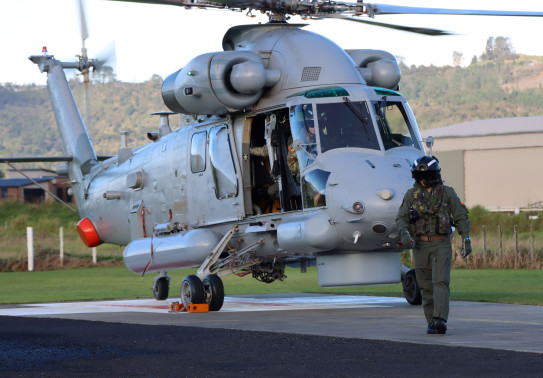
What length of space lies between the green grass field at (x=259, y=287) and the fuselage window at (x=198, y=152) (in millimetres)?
4748

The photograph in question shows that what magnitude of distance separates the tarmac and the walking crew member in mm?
620

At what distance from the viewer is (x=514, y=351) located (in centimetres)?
1003

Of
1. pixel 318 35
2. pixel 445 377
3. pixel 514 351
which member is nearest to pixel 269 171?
pixel 318 35

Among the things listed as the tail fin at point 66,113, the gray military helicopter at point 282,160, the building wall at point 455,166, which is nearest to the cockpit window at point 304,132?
the gray military helicopter at point 282,160

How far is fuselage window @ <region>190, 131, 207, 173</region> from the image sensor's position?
18172 mm

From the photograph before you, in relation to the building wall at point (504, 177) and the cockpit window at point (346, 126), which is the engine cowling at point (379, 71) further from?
the building wall at point (504, 177)

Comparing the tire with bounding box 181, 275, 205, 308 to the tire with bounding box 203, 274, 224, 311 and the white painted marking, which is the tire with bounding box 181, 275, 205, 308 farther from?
the white painted marking

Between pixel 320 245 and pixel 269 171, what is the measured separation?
2689 mm

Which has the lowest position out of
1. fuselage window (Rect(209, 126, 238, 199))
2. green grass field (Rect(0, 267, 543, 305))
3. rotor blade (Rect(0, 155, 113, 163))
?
green grass field (Rect(0, 267, 543, 305))

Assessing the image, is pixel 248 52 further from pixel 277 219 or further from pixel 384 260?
pixel 384 260

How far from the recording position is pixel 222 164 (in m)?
17.7

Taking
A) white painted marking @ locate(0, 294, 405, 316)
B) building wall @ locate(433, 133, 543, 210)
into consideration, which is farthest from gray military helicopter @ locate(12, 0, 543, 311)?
building wall @ locate(433, 133, 543, 210)

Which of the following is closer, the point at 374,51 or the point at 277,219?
the point at 277,219

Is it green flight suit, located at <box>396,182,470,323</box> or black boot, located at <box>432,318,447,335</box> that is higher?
green flight suit, located at <box>396,182,470,323</box>
